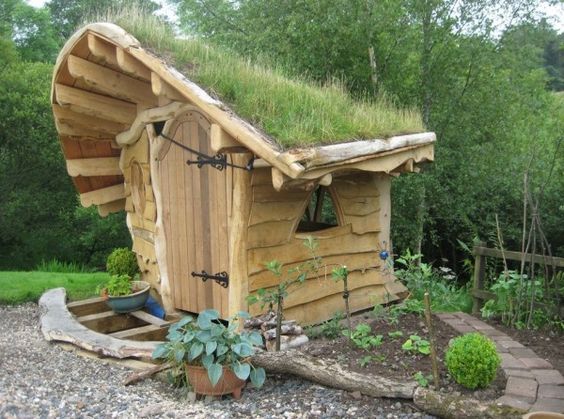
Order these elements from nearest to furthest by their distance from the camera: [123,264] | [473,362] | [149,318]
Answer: [473,362]
[149,318]
[123,264]

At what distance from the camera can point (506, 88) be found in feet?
33.7

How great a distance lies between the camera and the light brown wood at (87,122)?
7.54 m

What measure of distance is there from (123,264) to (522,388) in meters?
5.31

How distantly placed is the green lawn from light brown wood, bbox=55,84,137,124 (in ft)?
8.46

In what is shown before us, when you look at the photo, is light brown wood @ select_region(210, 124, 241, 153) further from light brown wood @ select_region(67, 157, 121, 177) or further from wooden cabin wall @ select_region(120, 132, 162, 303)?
light brown wood @ select_region(67, 157, 121, 177)

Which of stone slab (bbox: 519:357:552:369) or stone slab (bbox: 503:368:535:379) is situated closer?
stone slab (bbox: 503:368:535:379)

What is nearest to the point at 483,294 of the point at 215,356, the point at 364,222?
the point at 364,222

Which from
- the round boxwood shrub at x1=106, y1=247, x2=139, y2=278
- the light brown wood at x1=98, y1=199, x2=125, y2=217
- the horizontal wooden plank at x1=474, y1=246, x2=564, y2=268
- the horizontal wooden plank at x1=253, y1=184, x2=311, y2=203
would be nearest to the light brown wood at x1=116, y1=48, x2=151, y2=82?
the horizontal wooden plank at x1=253, y1=184, x2=311, y2=203

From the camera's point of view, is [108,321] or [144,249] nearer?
[108,321]

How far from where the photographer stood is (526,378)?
4.38 metres

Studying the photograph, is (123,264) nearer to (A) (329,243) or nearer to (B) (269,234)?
(B) (269,234)

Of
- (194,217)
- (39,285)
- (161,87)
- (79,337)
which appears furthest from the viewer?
(39,285)

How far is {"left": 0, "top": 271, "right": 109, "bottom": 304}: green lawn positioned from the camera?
26.4 ft

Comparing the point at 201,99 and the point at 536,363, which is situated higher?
the point at 201,99
